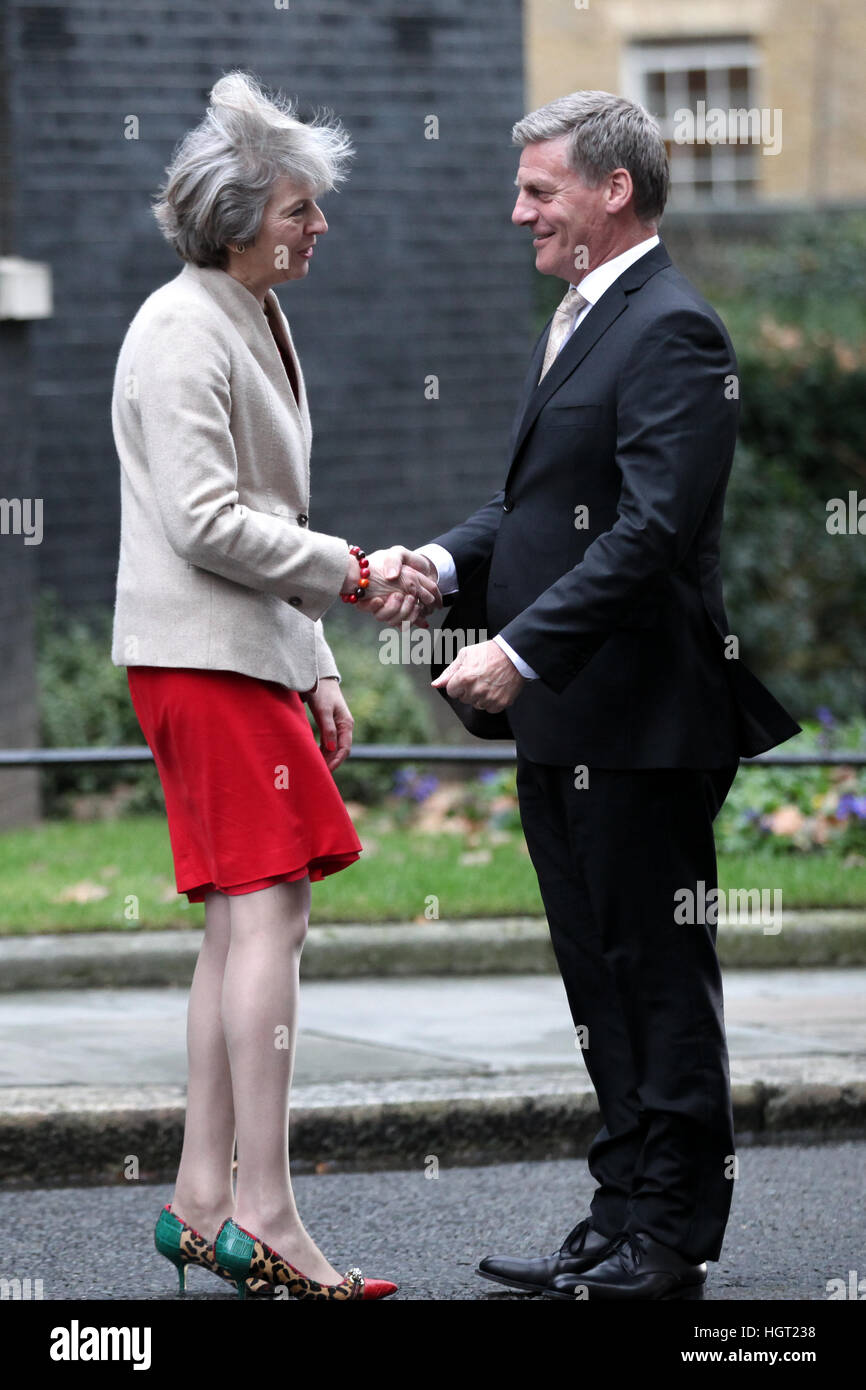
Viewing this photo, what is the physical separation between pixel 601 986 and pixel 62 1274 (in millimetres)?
1207

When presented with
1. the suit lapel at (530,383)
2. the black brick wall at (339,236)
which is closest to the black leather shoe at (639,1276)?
the suit lapel at (530,383)

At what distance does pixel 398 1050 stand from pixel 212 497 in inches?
A: 94.7

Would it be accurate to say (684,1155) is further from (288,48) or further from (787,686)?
(787,686)

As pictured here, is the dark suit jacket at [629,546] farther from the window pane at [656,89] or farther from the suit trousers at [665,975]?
the window pane at [656,89]

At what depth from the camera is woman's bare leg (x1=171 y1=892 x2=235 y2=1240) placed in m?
3.62

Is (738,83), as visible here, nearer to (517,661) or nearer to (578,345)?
(578,345)

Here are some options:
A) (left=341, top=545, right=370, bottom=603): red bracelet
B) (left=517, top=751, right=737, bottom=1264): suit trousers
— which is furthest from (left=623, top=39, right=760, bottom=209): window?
(left=517, top=751, right=737, bottom=1264): suit trousers

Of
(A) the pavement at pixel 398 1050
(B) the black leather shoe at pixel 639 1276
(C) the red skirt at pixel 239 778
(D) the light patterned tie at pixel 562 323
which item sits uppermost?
(D) the light patterned tie at pixel 562 323

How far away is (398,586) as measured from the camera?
3725 millimetres

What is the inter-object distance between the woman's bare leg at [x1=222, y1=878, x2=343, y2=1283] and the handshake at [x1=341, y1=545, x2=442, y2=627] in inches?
21.5

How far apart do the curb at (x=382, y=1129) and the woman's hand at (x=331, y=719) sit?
1220 mm

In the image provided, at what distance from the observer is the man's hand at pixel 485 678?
11.2ft

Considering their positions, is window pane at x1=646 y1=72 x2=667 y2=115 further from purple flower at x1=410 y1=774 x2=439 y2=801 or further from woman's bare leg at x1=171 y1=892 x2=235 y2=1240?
woman's bare leg at x1=171 y1=892 x2=235 y2=1240

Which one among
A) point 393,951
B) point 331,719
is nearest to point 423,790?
point 393,951
